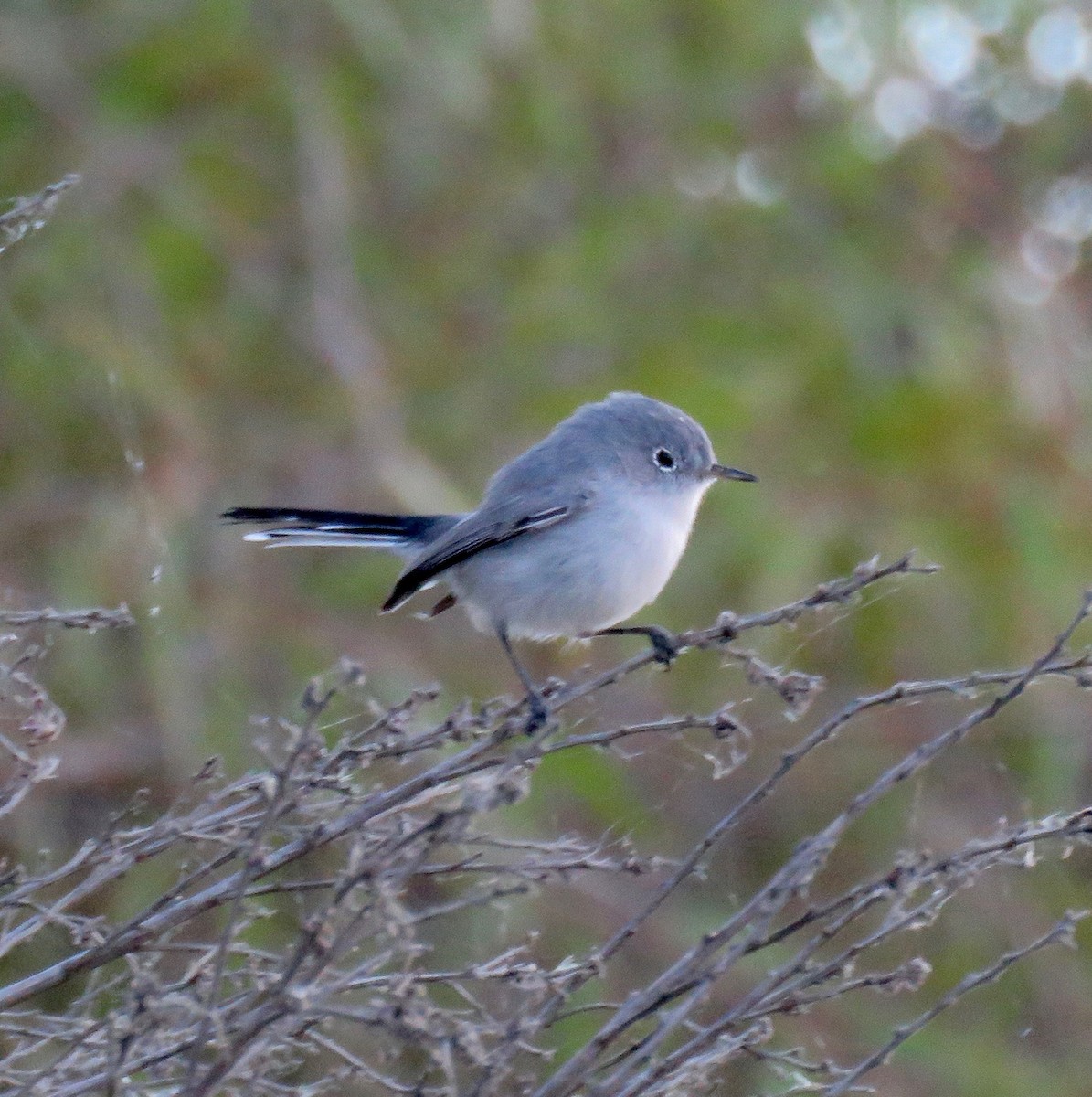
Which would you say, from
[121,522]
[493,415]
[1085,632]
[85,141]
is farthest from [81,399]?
[1085,632]

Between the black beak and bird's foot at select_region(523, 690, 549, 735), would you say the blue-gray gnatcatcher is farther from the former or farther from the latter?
bird's foot at select_region(523, 690, 549, 735)

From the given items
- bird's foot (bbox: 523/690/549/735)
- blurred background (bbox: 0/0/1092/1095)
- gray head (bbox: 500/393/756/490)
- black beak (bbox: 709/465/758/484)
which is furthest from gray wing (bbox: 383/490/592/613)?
bird's foot (bbox: 523/690/549/735)

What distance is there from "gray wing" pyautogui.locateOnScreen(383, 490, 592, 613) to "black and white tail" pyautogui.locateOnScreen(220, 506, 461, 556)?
204 millimetres

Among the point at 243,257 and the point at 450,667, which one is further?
the point at 243,257

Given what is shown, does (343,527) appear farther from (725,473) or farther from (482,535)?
(725,473)

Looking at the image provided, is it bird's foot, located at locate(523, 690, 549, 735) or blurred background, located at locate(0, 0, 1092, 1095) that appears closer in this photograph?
bird's foot, located at locate(523, 690, 549, 735)

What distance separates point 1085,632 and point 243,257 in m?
2.73

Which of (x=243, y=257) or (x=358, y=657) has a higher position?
(x=243, y=257)

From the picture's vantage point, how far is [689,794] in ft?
17.1

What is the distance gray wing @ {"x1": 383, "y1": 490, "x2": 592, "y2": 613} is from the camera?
352 centimetres

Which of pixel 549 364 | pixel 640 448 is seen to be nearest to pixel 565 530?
pixel 640 448

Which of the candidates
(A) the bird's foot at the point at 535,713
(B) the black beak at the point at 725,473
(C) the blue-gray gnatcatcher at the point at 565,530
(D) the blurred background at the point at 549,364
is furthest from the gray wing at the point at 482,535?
(A) the bird's foot at the point at 535,713

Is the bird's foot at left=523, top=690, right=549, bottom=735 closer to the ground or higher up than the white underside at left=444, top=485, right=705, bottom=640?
higher up

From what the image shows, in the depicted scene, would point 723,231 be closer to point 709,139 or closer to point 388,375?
point 709,139
